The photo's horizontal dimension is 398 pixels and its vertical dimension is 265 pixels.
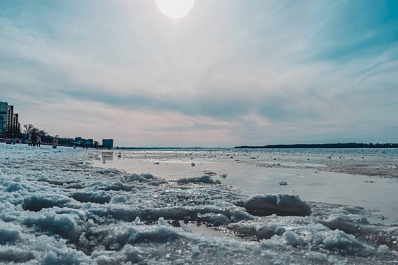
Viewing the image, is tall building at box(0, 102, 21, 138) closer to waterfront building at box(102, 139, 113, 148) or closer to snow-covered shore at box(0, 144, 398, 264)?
waterfront building at box(102, 139, 113, 148)

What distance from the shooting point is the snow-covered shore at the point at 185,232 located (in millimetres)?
3143

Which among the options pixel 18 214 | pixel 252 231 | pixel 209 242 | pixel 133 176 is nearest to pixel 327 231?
pixel 252 231

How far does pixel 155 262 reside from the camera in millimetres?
3006

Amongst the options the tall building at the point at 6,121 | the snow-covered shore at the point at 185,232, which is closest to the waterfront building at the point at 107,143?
the tall building at the point at 6,121

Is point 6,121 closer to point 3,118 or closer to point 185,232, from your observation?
point 3,118

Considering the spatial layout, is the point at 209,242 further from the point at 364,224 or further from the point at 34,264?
the point at 364,224

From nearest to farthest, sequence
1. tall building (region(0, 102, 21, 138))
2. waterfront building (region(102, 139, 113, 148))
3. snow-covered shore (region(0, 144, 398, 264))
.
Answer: snow-covered shore (region(0, 144, 398, 264))
tall building (region(0, 102, 21, 138))
waterfront building (region(102, 139, 113, 148))

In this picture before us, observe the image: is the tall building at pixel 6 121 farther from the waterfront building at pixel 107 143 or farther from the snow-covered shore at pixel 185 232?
the snow-covered shore at pixel 185 232

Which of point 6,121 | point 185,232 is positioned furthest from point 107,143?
point 185,232

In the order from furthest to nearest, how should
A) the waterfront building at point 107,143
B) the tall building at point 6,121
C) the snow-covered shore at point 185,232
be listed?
the waterfront building at point 107,143, the tall building at point 6,121, the snow-covered shore at point 185,232

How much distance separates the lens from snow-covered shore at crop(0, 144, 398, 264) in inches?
124

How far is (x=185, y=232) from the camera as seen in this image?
12.9 feet

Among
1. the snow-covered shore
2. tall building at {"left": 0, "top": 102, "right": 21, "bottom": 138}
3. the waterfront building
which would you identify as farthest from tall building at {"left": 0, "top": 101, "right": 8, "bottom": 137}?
the snow-covered shore

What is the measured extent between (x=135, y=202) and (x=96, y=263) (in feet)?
9.55
